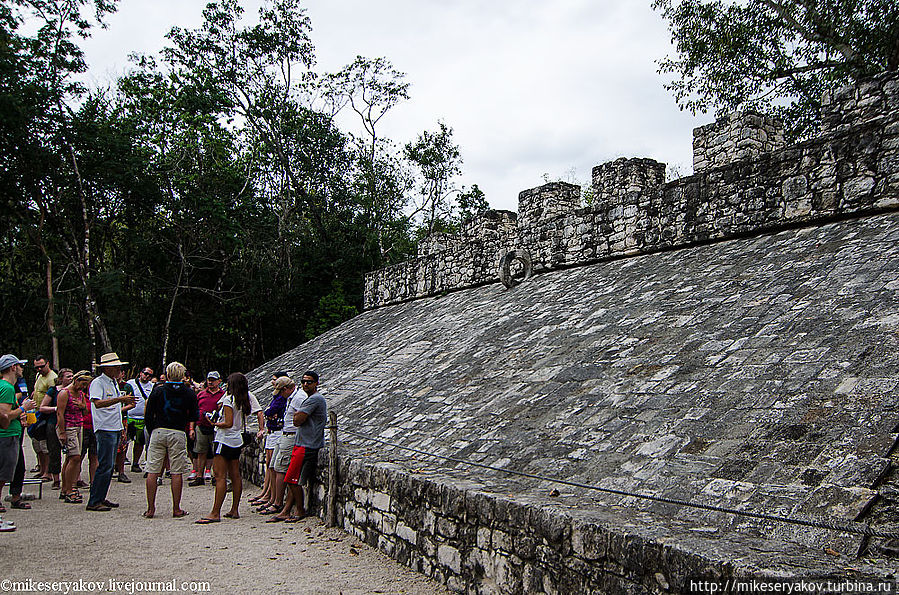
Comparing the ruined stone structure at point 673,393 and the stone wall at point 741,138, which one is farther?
the stone wall at point 741,138

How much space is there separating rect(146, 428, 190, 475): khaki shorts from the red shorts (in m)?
1.25

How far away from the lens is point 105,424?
7.52 metres

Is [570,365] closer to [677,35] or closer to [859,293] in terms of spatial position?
[859,293]

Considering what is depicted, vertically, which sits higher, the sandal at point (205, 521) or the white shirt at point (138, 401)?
the white shirt at point (138, 401)

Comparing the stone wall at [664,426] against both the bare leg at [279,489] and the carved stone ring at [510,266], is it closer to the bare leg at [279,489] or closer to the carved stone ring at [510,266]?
the bare leg at [279,489]

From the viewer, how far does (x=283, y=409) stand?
25.5 ft

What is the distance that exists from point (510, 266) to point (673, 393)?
649 cm

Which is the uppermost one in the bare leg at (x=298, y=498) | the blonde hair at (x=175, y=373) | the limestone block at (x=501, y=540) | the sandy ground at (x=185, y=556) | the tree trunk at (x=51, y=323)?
the tree trunk at (x=51, y=323)

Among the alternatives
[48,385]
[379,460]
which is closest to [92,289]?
[48,385]

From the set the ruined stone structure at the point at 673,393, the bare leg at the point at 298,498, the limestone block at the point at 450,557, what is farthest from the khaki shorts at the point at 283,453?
the limestone block at the point at 450,557

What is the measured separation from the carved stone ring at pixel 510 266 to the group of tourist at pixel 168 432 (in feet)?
14.6

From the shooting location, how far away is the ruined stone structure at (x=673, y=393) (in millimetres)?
3072

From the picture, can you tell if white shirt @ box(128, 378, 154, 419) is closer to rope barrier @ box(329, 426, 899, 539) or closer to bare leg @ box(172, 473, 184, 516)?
bare leg @ box(172, 473, 184, 516)

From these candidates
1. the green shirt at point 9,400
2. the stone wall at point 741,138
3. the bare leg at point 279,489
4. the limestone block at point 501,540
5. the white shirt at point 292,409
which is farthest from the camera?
the stone wall at point 741,138
